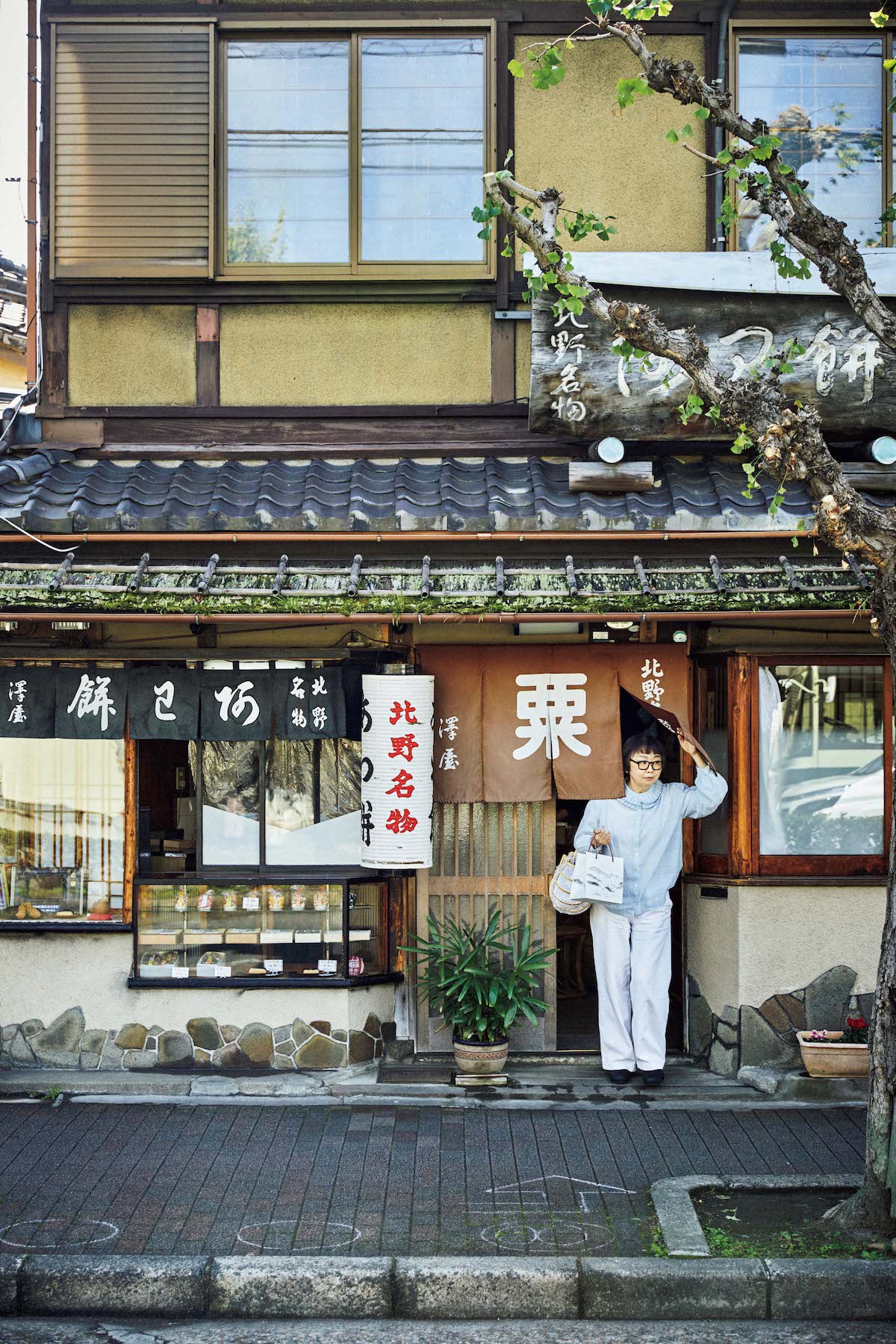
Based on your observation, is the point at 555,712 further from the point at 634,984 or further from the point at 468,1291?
the point at 468,1291

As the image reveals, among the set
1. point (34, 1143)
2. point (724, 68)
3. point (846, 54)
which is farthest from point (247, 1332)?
point (846, 54)

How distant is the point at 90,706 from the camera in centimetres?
948

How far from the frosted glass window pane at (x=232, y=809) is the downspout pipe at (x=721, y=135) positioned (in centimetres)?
564

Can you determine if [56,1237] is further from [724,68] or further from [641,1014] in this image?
[724,68]

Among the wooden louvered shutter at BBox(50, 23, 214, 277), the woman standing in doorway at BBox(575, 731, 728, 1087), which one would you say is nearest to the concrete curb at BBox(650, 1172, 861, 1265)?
the woman standing in doorway at BBox(575, 731, 728, 1087)

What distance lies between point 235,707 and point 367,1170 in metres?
3.57

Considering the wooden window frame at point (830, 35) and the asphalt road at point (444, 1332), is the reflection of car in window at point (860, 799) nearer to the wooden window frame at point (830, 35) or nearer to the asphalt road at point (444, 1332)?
the asphalt road at point (444, 1332)

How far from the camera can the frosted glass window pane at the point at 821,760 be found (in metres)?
9.65

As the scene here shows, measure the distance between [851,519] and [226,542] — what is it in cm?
438

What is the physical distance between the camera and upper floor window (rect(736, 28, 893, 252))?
9992mm

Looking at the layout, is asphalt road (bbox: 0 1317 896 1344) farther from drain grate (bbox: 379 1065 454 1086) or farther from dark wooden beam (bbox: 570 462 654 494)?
dark wooden beam (bbox: 570 462 654 494)

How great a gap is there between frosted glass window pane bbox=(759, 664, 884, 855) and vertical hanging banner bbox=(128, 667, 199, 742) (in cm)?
451

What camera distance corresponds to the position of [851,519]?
6.70 metres

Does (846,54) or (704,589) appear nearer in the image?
(704,589)
